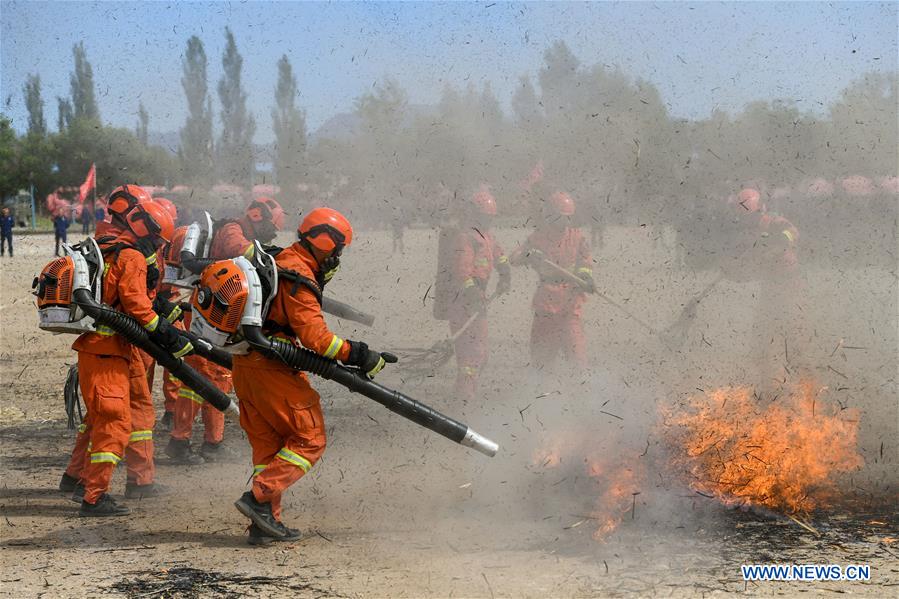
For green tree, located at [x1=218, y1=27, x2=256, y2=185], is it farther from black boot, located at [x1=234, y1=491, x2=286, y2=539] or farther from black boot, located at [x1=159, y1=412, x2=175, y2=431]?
black boot, located at [x1=234, y1=491, x2=286, y2=539]

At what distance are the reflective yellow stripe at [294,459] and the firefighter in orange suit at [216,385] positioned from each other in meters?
2.22

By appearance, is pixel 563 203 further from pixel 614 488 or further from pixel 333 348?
pixel 333 348

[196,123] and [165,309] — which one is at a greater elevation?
[196,123]

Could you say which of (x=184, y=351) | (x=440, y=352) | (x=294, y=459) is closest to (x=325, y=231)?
(x=294, y=459)

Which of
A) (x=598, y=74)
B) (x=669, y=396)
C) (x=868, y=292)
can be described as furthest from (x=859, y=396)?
(x=598, y=74)

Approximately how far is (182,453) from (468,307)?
9.48 feet

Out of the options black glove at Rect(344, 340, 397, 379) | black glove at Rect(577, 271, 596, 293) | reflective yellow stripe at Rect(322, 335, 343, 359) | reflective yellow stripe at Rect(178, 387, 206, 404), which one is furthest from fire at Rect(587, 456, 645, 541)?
reflective yellow stripe at Rect(178, 387, 206, 404)

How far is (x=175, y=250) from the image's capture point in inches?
305

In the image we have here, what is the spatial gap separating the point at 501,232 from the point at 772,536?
5.00 metres

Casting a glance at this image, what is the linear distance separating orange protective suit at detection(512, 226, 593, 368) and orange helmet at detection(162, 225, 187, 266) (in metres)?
3.21

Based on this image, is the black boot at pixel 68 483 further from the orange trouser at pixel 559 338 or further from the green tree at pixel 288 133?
the orange trouser at pixel 559 338

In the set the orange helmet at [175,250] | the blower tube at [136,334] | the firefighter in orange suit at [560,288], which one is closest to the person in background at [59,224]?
the orange helmet at [175,250]

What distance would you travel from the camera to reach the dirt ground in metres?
4.66

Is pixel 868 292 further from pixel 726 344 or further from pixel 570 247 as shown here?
pixel 570 247
